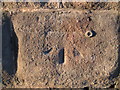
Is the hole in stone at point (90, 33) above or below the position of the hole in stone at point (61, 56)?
above

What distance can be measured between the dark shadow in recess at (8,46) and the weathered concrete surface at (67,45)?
26 mm

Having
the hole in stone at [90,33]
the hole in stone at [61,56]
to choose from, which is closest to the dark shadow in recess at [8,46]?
the hole in stone at [61,56]

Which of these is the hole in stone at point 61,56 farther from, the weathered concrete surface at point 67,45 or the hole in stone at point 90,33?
the hole in stone at point 90,33

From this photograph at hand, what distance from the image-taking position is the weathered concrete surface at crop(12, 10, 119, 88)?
785mm

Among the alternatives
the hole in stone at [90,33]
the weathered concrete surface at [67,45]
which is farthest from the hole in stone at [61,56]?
the hole in stone at [90,33]

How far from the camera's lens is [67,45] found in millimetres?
792

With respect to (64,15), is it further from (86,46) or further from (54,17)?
(86,46)

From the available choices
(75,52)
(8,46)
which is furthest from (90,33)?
(8,46)

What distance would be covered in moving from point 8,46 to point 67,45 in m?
0.27

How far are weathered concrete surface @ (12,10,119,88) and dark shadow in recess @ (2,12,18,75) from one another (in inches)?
1.0

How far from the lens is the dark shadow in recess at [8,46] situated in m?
0.81

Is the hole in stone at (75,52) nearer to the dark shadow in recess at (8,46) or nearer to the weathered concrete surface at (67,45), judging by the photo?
the weathered concrete surface at (67,45)

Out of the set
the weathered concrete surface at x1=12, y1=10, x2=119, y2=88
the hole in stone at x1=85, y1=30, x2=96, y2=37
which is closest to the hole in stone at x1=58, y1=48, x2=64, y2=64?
the weathered concrete surface at x1=12, y1=10, x2=119, y2=88

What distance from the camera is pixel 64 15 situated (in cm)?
79
